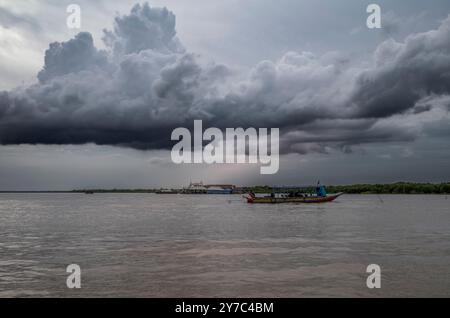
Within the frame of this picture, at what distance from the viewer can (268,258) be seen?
2742 centimetres

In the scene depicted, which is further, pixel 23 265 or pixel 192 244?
pixel 192 244

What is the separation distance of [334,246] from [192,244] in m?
10.3

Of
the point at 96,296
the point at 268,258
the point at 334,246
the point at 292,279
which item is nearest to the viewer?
the point at 96,296

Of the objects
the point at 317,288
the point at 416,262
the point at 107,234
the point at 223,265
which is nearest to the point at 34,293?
the point at 223,265

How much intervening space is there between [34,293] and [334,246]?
20768 millimetres

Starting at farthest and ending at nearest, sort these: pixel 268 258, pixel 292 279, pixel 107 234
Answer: pixel 107 234
pixel 268 258
pixel 292 279

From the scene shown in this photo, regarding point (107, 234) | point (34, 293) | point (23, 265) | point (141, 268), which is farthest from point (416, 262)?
point (107, 234)

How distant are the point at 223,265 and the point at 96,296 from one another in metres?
8.15

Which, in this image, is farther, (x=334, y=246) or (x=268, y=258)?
(x=334, y=246)

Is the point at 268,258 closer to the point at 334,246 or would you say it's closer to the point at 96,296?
the point at 334,246
